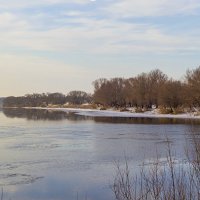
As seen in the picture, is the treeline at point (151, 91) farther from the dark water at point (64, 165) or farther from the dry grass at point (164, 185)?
the dry grass at point (164, 185)

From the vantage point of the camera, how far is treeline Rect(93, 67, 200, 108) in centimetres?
6775

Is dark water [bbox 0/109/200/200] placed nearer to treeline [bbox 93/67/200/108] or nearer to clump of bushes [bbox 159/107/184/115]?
treeline [bbox 93/67/200/108]

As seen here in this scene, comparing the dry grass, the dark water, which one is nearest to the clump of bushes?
the dark water

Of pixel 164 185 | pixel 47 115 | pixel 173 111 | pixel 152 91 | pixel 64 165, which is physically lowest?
pixel 64 165

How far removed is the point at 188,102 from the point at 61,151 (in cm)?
4911

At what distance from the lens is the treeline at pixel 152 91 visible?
6775cm

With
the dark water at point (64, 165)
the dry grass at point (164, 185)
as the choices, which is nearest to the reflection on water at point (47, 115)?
the dark water at point (64, 165)

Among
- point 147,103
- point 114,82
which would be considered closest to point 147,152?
point 147,103

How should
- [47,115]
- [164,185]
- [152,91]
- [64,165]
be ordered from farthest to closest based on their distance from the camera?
[152,91], [47,115], [64,165], [164,185]

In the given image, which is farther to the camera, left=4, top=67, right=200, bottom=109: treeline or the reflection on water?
left=4, top=67, right=200, bottom=109: treeline

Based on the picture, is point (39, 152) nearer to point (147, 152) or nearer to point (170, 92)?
point (147, 152)

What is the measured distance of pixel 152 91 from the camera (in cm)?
9069

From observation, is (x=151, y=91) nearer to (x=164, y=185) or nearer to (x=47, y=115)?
(x=47, y=115)

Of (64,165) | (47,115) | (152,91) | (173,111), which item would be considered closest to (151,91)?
(152,91)
